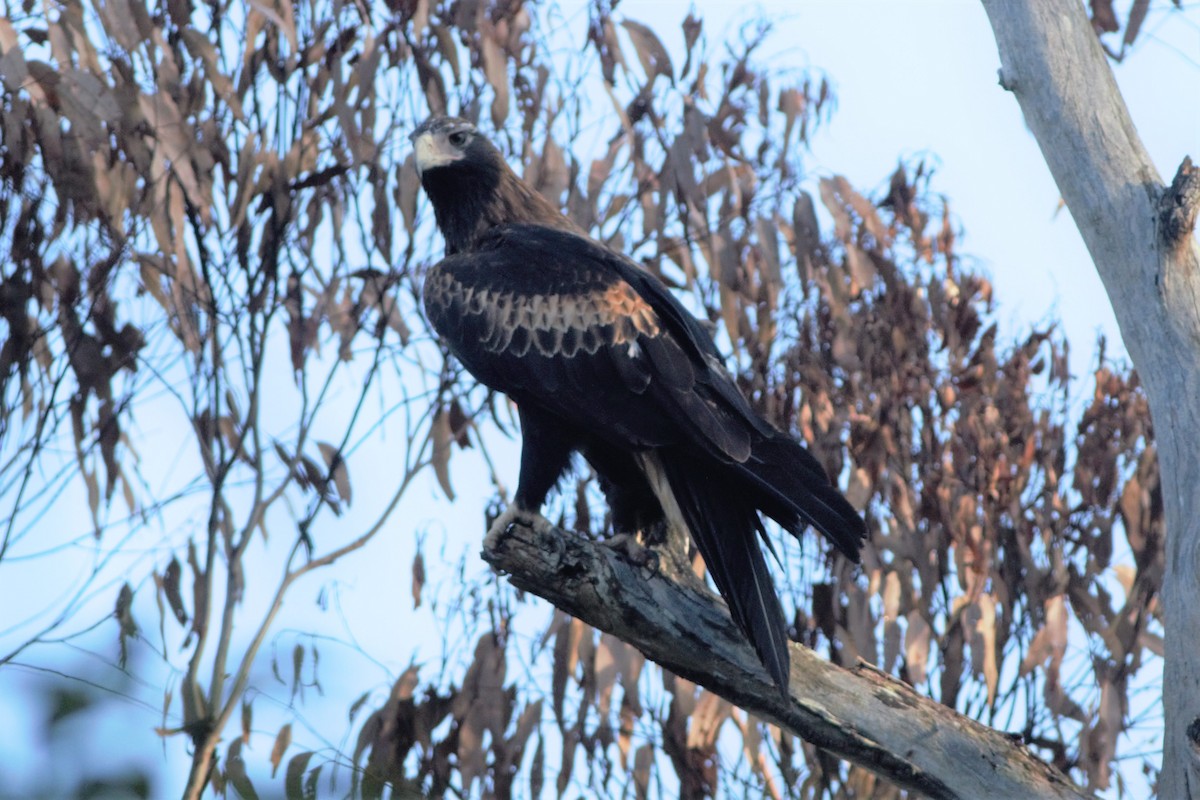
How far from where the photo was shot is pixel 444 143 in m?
4.40

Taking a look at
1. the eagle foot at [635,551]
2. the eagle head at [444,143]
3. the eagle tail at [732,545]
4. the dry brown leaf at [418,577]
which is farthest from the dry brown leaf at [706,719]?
the eagle head at [444,143]

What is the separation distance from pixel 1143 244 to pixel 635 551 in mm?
1335

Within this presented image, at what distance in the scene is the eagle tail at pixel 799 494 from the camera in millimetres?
3104

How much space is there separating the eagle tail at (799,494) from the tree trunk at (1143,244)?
2.13 feet

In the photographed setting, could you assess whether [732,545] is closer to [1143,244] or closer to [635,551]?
[635,551]

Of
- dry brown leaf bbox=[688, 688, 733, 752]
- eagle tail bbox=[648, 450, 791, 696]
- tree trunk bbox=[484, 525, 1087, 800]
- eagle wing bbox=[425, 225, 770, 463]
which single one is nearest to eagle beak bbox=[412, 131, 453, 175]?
eagle wing bbox=[425, 225, 770, 463]

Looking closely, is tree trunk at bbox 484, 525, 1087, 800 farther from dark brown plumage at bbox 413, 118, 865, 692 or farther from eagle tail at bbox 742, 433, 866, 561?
eagle tail at bbox 742, 433, 866, 561

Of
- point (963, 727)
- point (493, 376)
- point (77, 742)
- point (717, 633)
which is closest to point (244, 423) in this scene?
point (493, 376)

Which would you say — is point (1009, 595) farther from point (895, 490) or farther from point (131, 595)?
point (131, 595)

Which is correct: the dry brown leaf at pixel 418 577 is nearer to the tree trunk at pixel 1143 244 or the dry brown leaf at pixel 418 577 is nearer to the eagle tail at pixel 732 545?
the eagle tail at pixel 732 545

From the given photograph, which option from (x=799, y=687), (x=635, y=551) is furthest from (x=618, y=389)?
(x=799, y=687)

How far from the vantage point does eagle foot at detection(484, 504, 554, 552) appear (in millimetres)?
3344

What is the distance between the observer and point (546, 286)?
3842 mm

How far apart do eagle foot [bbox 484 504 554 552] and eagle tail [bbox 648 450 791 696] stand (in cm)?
31
